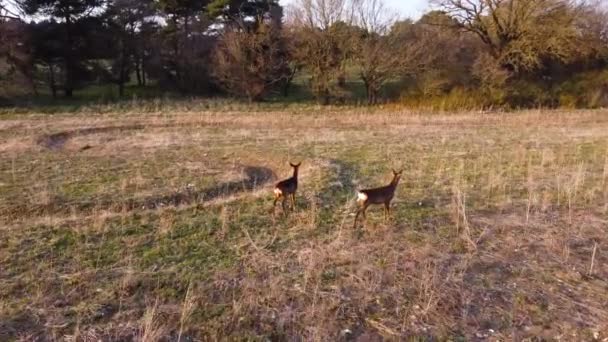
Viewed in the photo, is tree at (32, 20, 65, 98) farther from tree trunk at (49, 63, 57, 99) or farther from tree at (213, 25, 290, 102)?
tree at (213, 25, 290, 102)

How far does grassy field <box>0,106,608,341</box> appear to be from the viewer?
4.35 meters

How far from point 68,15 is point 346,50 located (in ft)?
59.0

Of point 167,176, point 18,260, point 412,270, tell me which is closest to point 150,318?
point 18,260

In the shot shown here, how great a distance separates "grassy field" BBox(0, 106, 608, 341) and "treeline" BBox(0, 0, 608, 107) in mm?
17025

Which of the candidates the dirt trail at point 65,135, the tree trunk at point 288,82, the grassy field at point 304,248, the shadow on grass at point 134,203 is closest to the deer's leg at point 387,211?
the grassy field at point 304,248

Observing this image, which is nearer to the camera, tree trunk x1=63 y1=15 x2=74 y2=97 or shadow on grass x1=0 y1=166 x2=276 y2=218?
shadow on grass x1=0 y1=166 x2=276 y2=218

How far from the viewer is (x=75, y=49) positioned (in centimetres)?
2945

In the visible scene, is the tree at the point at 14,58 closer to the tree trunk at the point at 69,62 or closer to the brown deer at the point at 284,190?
the tree trunk at the point at 69,62

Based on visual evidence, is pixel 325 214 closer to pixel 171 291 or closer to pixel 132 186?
pixel 171 291

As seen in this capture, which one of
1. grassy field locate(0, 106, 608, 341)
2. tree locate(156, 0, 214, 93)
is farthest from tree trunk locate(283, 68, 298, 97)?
grassy field locate(0, 106, 608, 341)

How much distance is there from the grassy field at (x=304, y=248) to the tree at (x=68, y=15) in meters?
19.5

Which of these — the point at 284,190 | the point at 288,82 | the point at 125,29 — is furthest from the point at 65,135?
the point at 288,82

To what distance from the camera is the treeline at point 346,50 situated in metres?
28.1

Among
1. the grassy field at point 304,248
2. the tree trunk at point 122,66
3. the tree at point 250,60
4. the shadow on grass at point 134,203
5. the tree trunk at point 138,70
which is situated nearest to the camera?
the grassy field at point 304,248
